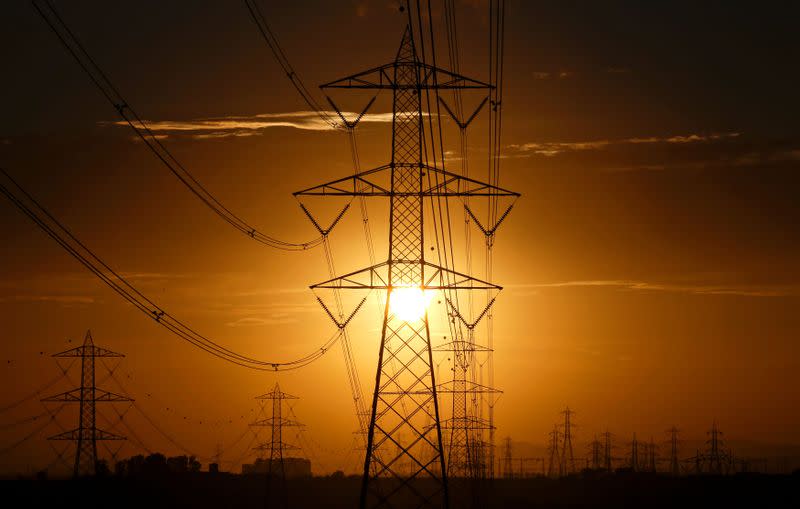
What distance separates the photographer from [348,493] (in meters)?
179

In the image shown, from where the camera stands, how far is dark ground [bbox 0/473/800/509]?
112 m

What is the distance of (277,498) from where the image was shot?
156 m

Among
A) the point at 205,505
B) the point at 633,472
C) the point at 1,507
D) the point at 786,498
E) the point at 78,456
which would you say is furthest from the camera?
the point at 633,472

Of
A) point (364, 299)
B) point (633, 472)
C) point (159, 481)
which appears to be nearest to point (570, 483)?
point (633, 472)

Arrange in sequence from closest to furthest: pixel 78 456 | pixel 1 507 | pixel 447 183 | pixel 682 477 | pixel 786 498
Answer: pixel 447 183 → pixel 78 456 → pixel 1 507 → pixel 786 498 → pixel 682 477

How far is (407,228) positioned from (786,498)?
379 feet

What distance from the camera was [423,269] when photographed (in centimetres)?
4438

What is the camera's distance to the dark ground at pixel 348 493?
112438 mm

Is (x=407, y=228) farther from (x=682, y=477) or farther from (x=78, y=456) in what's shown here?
(x=682, y=477)

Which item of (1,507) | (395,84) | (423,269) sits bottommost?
(1,507)

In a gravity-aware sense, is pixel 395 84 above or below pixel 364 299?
above

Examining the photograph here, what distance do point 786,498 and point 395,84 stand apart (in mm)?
116662

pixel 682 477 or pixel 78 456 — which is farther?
pixel 682 477

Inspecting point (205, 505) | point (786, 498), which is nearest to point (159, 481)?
point (205, 505)
